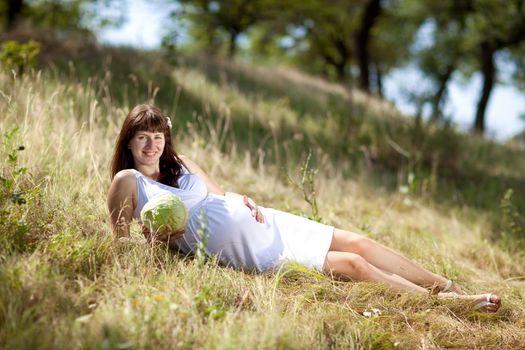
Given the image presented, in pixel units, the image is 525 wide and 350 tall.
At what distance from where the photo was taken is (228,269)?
3.48 metres

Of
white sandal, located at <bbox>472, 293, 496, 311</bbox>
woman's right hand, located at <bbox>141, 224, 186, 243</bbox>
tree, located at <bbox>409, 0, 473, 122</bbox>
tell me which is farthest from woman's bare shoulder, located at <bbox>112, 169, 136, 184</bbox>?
tree, located at <bbox>409, 0, 473, 122</bbox>

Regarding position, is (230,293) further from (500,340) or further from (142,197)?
(500,340)

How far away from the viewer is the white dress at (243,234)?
356 cm

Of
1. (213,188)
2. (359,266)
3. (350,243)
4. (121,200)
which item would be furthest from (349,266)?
(121,200)

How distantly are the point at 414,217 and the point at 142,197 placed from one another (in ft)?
11.8

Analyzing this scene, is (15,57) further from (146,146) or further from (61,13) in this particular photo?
(61,13)

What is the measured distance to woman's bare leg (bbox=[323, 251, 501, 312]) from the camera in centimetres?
355

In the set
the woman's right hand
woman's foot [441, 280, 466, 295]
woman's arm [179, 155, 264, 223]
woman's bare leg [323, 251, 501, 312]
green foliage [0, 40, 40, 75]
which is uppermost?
green foliage [0, 40, 40, 75]

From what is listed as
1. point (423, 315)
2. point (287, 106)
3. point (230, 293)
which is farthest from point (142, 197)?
point (287, 106)

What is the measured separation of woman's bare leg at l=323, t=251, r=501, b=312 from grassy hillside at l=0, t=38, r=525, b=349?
8 cm

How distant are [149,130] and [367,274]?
5.77 feet

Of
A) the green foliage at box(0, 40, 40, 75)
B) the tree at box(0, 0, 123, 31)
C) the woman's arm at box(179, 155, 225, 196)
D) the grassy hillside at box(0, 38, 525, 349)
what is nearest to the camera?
the grassy hillside at box(0, 38, 525, 349)

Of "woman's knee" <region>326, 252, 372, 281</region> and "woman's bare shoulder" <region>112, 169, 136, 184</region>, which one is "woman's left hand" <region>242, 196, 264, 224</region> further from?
"woman's bare shoulder" <region>112, 169, 136, 184</region>

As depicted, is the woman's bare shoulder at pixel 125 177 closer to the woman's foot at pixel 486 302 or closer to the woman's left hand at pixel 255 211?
the woman's left hand at pixel 255 211
